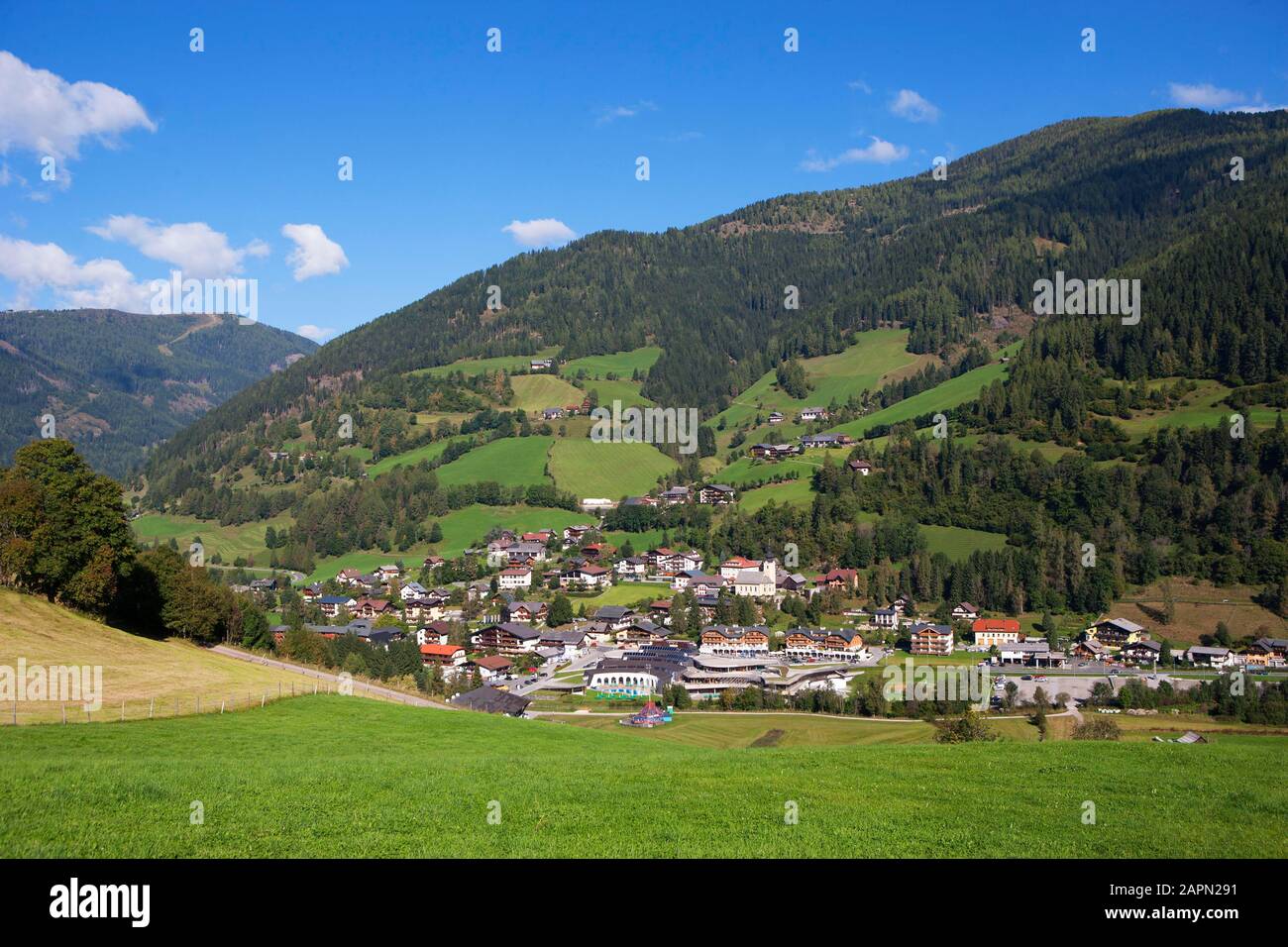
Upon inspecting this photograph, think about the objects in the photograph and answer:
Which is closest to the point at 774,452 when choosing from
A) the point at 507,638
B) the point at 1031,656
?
the point at 507,638

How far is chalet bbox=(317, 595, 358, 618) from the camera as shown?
306 feet

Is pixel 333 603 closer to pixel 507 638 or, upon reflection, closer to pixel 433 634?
pixel 433 634

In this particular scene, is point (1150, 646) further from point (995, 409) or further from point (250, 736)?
point (250, 736)

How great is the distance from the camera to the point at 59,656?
1184 inches

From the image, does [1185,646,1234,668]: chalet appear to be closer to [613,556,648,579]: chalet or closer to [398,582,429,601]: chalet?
[613,556,648,579]: chalet

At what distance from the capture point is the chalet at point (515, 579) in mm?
105500

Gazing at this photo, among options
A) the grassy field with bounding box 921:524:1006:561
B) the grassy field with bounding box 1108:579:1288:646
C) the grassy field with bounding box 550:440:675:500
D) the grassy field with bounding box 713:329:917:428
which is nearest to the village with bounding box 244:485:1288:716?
the grassy field with bounding box 1108:579:1288:646

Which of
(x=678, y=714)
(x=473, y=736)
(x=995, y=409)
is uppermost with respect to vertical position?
(x=995, y=409)

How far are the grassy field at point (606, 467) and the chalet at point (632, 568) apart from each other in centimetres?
3263

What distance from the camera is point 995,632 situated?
253ft

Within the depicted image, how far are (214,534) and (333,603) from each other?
181 feet

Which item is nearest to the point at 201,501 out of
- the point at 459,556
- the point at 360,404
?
the point at 360,404

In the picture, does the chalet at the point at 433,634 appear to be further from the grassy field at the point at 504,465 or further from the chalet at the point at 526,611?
the grassy field at the point at 504,465
